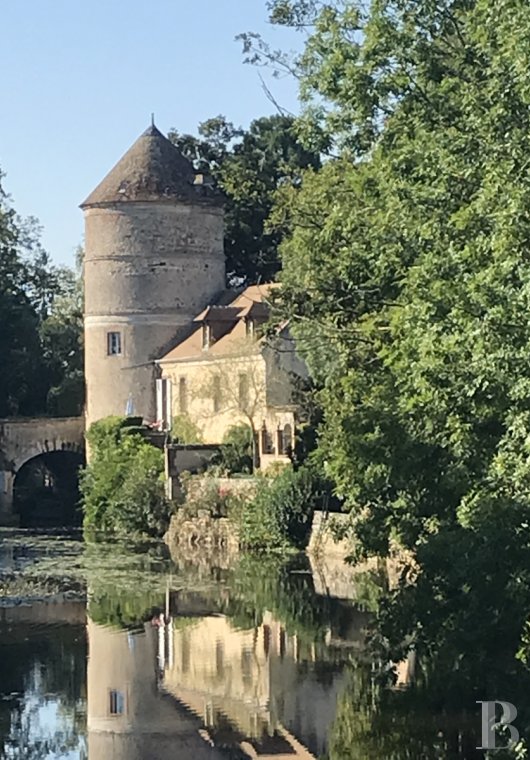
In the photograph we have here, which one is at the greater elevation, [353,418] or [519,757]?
[353,418]

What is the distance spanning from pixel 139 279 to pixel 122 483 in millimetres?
9422

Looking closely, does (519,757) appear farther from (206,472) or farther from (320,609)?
(206,472)

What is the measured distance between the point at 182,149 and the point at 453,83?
49.1 metres

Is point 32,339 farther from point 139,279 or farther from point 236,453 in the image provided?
point 236,453

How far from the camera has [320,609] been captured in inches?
1188

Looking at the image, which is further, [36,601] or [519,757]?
[36,601]

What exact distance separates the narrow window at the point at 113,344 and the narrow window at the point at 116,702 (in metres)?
34.7

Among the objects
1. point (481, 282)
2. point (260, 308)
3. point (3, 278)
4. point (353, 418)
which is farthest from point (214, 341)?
point (481, 282)

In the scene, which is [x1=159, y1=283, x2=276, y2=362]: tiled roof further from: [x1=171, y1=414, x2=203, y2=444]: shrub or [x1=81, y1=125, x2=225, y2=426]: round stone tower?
[x1=171, y1=414, x2=203, y2=444]: shrub

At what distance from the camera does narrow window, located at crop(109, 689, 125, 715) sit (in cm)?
2123

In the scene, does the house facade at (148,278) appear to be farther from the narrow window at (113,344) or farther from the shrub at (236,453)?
the shrub at (236,453)

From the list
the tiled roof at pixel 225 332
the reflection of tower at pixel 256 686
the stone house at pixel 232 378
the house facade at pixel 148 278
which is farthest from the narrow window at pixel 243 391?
the reflection of tower at pixel 256 686

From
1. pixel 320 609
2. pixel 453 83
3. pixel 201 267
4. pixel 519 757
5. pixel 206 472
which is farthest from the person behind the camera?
pixel 201 267

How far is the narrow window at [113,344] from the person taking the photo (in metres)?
56.7
